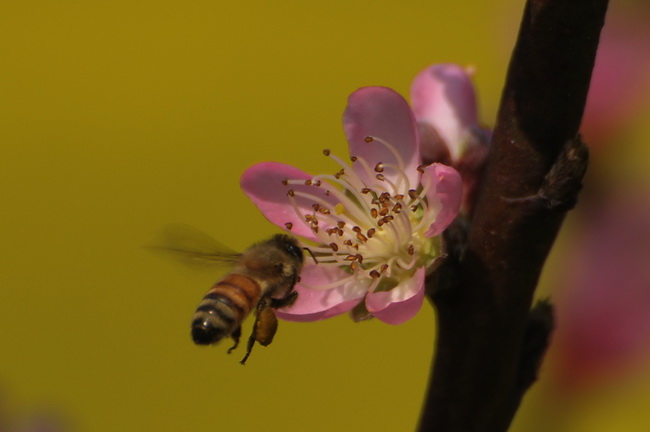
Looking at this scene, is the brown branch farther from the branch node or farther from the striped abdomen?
the striped abdomen

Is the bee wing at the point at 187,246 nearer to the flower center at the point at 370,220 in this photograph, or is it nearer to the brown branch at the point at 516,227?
the flower center at the point at 370,220

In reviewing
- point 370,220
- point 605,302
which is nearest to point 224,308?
point 370,220

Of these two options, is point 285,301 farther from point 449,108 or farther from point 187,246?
point 449,108

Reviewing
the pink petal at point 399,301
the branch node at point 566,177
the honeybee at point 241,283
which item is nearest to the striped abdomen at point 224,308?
the honeybee at point 241,283

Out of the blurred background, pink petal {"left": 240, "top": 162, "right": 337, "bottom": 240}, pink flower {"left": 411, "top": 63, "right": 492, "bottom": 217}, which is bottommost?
the blurred background

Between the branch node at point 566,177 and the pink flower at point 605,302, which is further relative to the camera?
the pink flower at point 605,302

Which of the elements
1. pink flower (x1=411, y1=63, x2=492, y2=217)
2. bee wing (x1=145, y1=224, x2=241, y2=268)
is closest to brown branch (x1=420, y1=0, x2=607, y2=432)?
pink flower (x1=411, y1=63, x2=492, y2=217)
